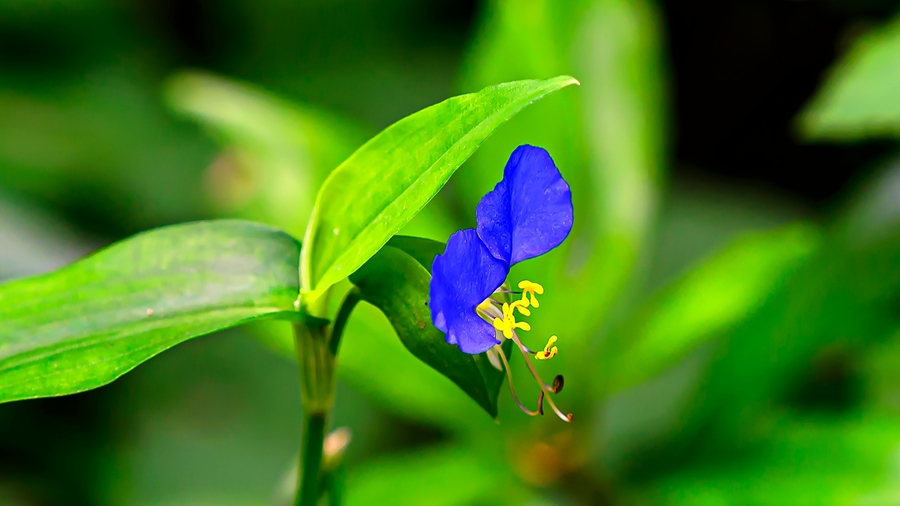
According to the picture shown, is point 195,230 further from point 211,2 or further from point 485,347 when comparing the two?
point 211,2

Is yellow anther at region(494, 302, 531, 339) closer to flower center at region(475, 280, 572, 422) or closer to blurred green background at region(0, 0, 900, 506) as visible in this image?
flower center at region(475, 280, 572, 422)

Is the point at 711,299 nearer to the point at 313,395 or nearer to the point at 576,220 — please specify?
the point at 576,220

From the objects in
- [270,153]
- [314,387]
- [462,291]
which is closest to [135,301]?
[314,387]

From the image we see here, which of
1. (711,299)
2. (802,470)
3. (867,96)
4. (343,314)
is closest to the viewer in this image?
(343,314)

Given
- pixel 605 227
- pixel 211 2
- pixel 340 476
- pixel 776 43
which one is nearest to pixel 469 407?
pixel 605 227

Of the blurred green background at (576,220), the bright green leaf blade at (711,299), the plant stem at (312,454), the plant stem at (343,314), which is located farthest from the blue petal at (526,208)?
the bright green leaf blade at (711,299)

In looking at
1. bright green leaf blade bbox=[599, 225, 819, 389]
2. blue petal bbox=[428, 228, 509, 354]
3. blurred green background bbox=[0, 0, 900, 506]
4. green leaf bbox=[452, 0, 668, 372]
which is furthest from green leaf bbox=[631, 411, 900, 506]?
blue petal bbox=[428, 228, 509, 354]
